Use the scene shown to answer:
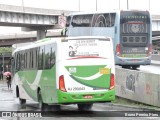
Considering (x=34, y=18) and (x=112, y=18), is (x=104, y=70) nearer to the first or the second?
(x=112, y=18)

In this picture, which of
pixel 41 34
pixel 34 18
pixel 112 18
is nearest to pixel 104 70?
pixel 112 18

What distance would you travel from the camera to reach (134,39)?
34250 millimetres

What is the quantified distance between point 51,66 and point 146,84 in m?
4.83

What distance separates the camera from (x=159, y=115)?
17.3 m

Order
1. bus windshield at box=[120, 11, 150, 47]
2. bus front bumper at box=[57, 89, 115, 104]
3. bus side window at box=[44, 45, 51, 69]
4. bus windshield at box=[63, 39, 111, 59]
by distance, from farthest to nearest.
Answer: bus windshield at box=[120, 11, 150, 47] < bus side window at box=[44, 45, 51, 69] < bus windshield at box=[63, 39, 111, 59] < bus front bumper at box=[57, 89, 115, 104]

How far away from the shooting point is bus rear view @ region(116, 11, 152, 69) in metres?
34.0

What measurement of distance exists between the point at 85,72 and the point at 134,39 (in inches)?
654

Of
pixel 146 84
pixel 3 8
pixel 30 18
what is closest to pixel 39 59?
pixel 146 84

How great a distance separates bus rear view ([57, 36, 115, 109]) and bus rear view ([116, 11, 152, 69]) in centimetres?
1566

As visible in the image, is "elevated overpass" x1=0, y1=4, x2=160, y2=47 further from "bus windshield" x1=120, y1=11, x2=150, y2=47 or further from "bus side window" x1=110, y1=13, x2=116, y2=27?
"bus windshield" x1=120, y1=11, x2=150, y2=47

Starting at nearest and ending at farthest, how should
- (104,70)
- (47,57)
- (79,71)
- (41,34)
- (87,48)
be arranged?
(79,71) → (104,70) → (87,48) → (47,57) → (41,34)

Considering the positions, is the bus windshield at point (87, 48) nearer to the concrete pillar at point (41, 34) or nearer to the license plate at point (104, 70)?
the license plate at point (104, 70)

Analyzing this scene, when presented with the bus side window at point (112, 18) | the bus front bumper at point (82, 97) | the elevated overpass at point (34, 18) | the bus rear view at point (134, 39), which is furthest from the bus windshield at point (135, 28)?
the elevated overpass at point (34, 18)

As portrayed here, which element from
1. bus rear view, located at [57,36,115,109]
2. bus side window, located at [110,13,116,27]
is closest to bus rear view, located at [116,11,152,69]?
bus side window, located at [110,13,116,27]
